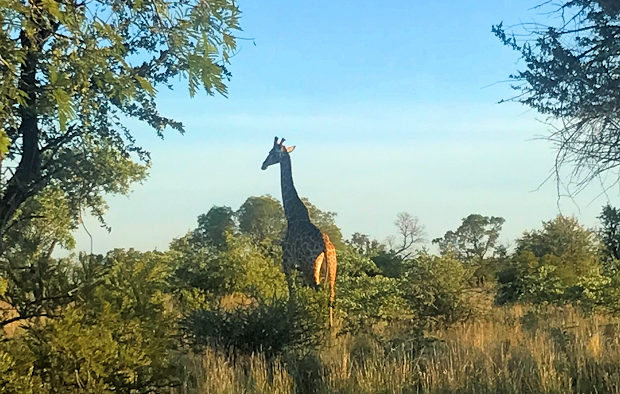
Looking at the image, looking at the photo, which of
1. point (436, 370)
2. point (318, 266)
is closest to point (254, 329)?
point (436, 370)

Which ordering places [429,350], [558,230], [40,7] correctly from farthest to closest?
[558,230]
[429,350]
[40,7]

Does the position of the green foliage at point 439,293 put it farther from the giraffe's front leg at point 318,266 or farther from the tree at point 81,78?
the tree at point 81,78

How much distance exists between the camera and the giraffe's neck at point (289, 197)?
14469 mm

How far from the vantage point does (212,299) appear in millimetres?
16203

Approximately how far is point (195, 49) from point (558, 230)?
23.6m

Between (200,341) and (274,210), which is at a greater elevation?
(274,210)

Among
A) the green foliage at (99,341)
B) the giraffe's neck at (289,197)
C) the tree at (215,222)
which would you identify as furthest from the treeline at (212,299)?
the tree at (215,222)

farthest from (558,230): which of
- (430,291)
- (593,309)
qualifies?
(430,291)

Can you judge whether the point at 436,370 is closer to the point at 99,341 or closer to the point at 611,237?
the point at 99,341

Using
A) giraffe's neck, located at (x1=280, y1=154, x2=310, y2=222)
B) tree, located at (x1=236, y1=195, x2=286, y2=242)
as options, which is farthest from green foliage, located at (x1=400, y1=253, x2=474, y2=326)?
tree, located at (x1=236, y1=195, x2=286, y2=242)

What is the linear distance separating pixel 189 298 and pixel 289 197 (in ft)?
9.06

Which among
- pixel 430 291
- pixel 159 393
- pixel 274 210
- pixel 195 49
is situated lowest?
pixel 159 393

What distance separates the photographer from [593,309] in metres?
15.4

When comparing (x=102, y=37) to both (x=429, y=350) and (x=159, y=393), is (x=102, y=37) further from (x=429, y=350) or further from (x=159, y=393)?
(x=429, y=350)
